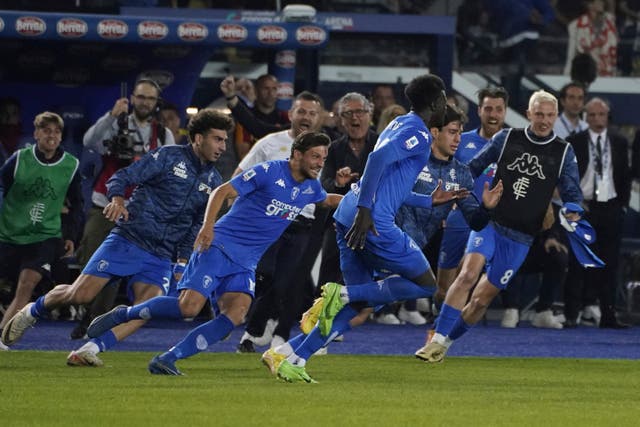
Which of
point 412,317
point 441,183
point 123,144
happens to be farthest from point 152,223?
point 412,317

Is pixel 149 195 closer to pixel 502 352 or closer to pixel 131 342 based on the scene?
pixel 131 342

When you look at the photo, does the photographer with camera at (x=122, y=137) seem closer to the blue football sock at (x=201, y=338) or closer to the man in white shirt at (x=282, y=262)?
the man in white shirt at (x=282, y=262)

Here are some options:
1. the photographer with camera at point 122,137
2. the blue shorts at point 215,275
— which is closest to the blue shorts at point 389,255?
the blue shorts at point 215,275

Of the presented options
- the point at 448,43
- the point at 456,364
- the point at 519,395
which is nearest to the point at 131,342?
the point at 456,364

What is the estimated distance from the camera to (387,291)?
11.4m

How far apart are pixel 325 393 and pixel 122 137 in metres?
6.19

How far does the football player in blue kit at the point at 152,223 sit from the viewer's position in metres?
12.4

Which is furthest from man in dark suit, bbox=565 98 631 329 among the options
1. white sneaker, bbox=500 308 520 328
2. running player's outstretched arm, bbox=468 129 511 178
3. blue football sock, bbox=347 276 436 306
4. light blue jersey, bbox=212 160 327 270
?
blue football sock, bbox=347 276 436 306

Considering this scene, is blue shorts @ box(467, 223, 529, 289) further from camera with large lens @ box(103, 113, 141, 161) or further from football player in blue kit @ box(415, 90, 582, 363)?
camera with large lens @ box(103, 113, 141, 161)

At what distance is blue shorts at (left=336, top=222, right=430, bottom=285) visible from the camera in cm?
1130

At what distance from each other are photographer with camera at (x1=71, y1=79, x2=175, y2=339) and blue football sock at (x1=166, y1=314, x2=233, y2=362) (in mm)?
4132

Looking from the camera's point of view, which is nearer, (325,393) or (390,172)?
(325,393)

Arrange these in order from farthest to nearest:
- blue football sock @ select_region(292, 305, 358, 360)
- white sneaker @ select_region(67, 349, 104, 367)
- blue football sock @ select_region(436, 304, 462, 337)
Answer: blue football sock @ select_region(436, 304, 462, 337) < white sneaker @ select_region(67, 349, 104, 367) < blue football sock @ select_region(292, 305, 358, 360)

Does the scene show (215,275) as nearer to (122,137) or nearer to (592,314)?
(122,137)
